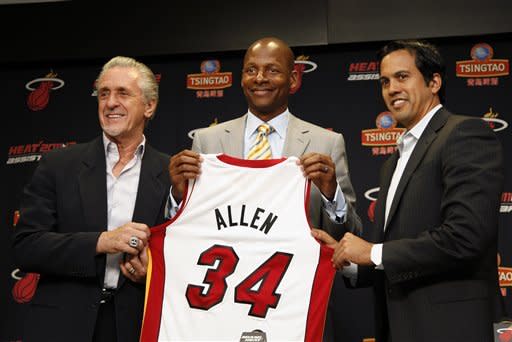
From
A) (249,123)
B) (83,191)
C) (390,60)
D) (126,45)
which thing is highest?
(126,45)

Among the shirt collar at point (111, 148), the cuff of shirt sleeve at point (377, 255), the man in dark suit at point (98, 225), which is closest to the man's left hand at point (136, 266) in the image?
the man in dark suit at point (98, 225)

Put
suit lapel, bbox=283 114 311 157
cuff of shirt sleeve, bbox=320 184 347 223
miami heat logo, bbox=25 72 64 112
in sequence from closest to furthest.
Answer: cuff of shirt sleeve, bbox=320 184 347 223
suit lapel, bbox=283 114 311 157
miami heat logo, bbox=25 72 64 112

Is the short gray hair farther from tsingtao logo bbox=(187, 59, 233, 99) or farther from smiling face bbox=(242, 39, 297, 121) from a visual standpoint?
tsingtao logo bbox=(187, 59, 233, 99)

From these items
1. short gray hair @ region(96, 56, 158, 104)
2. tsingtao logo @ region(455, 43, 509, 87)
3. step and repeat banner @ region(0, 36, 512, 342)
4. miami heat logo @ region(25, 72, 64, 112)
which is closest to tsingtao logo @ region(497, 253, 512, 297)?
step and repeat banner @ region(0, 36, 512, 342)

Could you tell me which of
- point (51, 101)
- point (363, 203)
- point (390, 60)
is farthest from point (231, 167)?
point (51, 101)

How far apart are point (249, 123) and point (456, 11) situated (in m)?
2.10

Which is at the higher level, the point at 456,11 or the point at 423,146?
the point at 456,11

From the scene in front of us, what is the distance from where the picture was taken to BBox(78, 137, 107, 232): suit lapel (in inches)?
108

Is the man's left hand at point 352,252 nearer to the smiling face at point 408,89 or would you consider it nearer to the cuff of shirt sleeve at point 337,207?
the cuff of shirt sleeve at point 337,207

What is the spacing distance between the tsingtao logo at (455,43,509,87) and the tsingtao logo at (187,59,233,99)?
5.05 ft

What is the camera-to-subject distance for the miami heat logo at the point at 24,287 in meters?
4.80

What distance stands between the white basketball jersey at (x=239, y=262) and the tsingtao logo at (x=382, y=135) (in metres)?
2.01

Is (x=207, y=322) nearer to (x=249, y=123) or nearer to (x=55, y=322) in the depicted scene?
(x=55, y=322)

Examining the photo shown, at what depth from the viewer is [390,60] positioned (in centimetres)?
279
